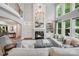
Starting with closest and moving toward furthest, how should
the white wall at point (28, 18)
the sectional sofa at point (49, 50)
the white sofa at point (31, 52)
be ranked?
the sectional sofa at point (49, 50), the white sofa at point (31, 52), the white wall at point (28, 18)

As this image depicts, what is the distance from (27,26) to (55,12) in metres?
0.59

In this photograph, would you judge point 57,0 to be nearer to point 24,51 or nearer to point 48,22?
point 48,22

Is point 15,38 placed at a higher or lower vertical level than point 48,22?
lower

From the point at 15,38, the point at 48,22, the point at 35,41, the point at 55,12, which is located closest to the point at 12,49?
the point at 15,38

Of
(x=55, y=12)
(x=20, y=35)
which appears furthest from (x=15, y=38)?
(x=55, y=12)

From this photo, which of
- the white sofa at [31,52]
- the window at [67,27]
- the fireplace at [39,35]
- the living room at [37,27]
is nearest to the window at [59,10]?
the living room at [37,27]

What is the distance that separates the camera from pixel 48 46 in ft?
8.21

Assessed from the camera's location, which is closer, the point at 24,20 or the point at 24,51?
the point at 24,51

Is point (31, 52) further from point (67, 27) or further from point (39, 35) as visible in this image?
point (67, 27)

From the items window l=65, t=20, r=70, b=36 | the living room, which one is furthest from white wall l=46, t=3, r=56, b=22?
window l=65, t=20, r=70, b=36

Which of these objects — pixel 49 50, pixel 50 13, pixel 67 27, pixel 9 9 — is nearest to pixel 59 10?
pixel 50 13

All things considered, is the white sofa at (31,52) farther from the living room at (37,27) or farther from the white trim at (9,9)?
the white trim at (9,9)

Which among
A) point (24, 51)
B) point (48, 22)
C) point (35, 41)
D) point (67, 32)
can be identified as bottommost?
point (24, 51)

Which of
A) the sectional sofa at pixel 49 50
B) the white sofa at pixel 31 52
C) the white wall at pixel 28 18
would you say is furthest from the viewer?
the white wall at pixel 28 18
